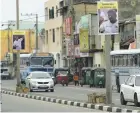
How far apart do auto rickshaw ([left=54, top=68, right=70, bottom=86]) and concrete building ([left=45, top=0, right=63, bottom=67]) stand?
1522 centimetres

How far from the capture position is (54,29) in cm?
7619

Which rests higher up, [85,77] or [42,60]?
[42,60]

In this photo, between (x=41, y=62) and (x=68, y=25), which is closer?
(x=41, y=62)

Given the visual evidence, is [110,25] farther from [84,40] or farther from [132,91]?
[84,40]

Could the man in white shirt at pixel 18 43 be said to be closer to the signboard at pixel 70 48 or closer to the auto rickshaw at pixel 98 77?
the auto rickshaw at pixel 98 77

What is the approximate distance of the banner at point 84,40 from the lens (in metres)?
60.1

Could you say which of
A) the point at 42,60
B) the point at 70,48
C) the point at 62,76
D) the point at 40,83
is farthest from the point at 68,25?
the point at 40,83

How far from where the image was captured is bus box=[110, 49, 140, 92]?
3522 centimetres

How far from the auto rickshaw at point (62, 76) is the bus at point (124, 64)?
15369 millimetres

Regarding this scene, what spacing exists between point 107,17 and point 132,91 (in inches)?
134

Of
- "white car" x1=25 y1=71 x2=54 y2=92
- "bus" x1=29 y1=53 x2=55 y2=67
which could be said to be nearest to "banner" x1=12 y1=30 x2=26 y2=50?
"white car" x1=25 y1=71 x2=54 y2=92

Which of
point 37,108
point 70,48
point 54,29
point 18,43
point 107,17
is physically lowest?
point 37,108

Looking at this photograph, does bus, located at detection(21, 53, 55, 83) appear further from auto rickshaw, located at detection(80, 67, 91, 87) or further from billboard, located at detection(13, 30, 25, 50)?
billboard, located at detection(13, 30, 25, 50)

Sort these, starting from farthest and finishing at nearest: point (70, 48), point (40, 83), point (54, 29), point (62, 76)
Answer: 1. point (54, 29)
2. point (70, 48)
3. point (62, 76)
4. point (40, 83)
